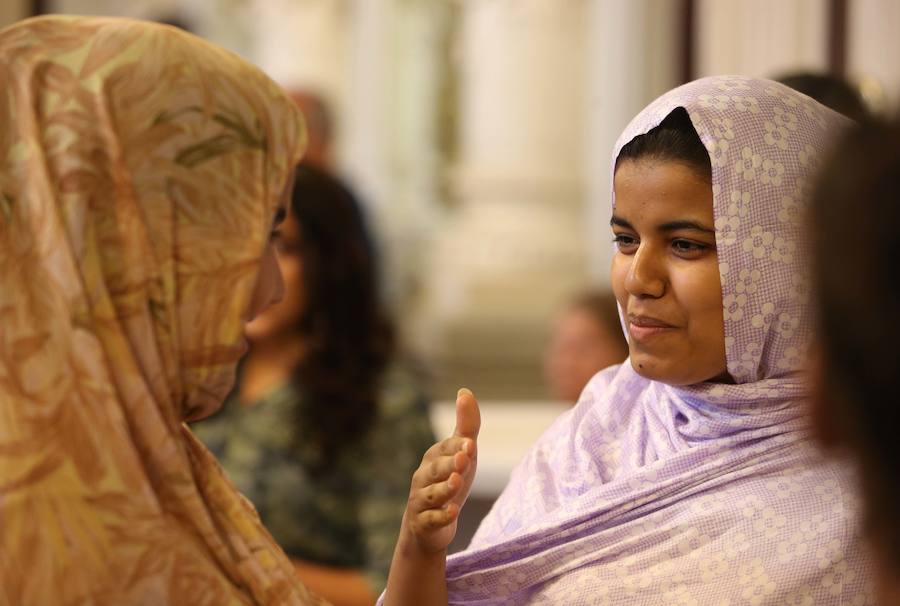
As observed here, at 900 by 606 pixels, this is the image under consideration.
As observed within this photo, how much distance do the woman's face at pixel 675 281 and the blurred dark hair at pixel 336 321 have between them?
4.36 feet

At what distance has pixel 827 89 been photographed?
2146 millimetres

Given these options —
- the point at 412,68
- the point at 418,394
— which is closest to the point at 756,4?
the point at 412,68

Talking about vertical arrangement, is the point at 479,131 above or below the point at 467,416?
below

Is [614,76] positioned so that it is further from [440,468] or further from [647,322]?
[440,468]

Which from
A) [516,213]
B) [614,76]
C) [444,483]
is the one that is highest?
[444,483]

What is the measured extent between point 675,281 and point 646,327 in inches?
2.6

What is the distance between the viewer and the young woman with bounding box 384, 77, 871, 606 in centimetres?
142

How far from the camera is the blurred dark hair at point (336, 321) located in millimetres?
2725

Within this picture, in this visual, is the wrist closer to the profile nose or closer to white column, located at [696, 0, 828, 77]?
the profile nose

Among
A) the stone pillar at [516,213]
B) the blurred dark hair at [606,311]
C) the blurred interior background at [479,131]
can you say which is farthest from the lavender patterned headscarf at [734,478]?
the stone pillar at [516,213]

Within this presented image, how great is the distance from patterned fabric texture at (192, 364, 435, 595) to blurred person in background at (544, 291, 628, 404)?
577 millimetres

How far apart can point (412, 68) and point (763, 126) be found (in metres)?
4.26

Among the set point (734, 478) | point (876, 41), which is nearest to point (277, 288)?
point (734, 478)

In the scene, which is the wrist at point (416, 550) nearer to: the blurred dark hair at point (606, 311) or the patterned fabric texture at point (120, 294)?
the patterned fabric texture at point (120, 294)
